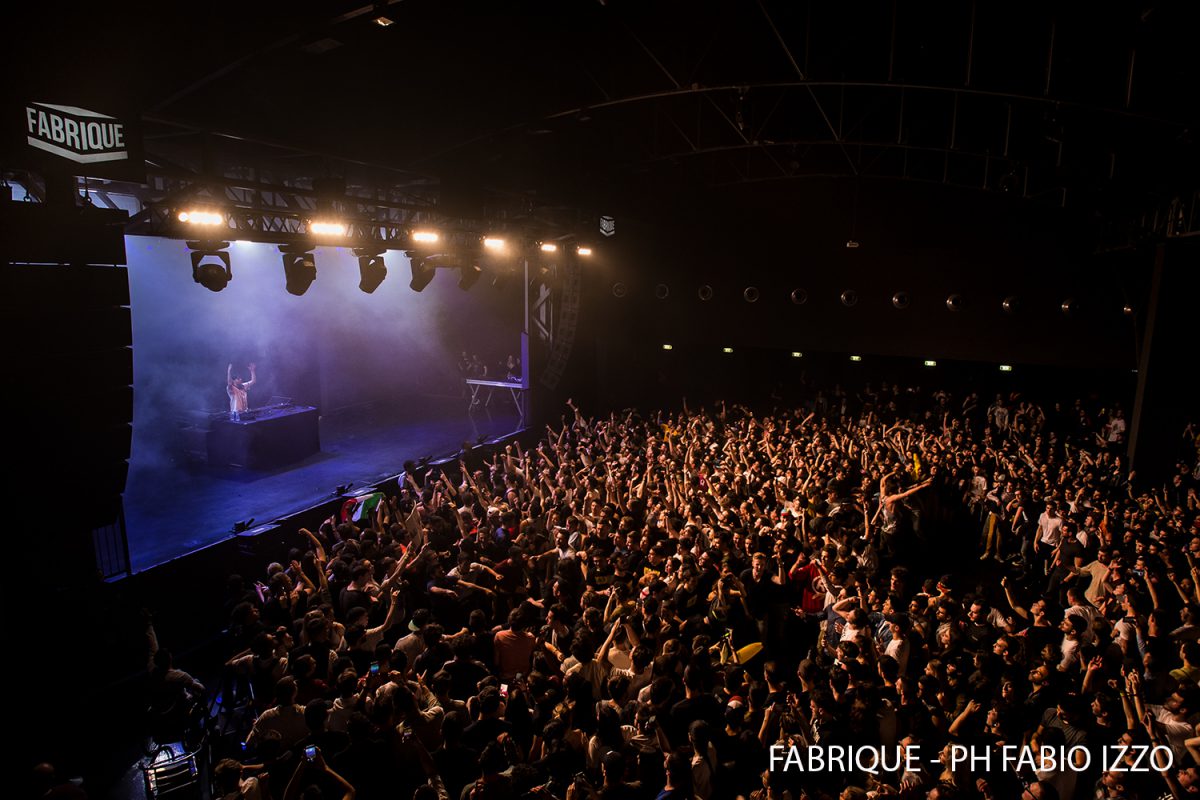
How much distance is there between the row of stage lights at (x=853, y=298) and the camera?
→ 35.1 ft

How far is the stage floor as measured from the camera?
812 cm

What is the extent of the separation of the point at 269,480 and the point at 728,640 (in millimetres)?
8455

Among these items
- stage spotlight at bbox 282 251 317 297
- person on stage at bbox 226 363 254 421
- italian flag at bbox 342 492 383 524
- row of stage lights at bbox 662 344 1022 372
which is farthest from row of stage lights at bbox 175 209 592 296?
row of stage lights at bbox 662 344 1022 372

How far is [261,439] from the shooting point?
10773 mm

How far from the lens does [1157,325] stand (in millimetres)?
8328

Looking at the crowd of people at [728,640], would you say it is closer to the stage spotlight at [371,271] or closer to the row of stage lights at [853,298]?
the stage spotlight at [371,271]

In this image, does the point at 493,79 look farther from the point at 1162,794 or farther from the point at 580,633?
the point at 1162,794

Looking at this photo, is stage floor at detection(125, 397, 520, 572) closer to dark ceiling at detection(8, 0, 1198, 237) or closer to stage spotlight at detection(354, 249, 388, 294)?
→ stage spotlight at detection(354, 249, 388, 294)

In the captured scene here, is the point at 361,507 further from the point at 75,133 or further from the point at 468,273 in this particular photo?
the point at 75,133

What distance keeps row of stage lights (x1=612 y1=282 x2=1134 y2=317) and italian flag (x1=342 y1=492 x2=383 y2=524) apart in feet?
26.3

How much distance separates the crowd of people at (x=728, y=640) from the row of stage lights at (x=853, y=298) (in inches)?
134

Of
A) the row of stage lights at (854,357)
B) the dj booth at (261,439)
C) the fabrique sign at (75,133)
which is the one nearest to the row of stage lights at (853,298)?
the row of stage lights at (854,357)

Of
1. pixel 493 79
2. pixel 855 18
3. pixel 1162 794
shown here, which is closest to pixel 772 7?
pixel 855 18

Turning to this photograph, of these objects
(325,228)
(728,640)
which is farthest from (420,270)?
(728,640)
